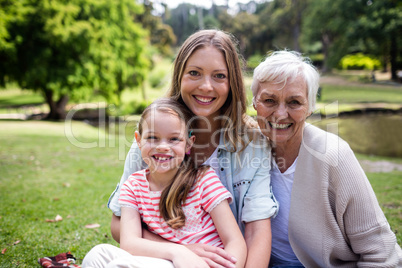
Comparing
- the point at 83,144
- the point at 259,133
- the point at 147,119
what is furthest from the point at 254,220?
the point at 83,144

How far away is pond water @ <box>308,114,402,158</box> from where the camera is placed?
1266 centimetres

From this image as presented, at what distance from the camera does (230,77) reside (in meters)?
2.60

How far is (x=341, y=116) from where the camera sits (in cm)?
1862

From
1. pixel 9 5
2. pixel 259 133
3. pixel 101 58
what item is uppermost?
pixel 9 5

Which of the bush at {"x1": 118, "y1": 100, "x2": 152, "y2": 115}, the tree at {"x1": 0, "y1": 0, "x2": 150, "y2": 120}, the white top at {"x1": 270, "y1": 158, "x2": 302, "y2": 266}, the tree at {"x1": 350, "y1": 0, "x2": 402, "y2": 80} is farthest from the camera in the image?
the tree at {"x1": 350, "y1": 0, "x2": 402, "y2": 80}

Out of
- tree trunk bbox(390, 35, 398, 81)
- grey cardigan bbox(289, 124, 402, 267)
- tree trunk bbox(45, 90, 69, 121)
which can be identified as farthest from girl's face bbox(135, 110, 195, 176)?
tree trunk bbox(390, 35, 398, 81)

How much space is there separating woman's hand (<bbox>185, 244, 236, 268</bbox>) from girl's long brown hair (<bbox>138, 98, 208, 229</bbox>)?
0.22m

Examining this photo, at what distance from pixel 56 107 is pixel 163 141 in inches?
754

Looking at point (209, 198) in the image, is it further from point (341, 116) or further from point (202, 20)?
point (202, 20)

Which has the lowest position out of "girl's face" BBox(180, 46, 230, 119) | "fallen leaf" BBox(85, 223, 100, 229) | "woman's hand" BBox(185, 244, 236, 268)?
"fallen leaf" BBox(85, 223, 100, 229)

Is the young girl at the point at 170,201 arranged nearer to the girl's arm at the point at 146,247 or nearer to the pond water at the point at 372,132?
the girl's arm at the point at 146,247

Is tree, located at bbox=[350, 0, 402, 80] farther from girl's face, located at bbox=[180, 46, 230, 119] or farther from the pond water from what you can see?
girl's face, located at bbox=[180, 46, 230, 119]

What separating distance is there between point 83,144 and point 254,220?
1007 centimetres

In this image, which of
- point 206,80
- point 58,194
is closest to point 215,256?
point 206,80
